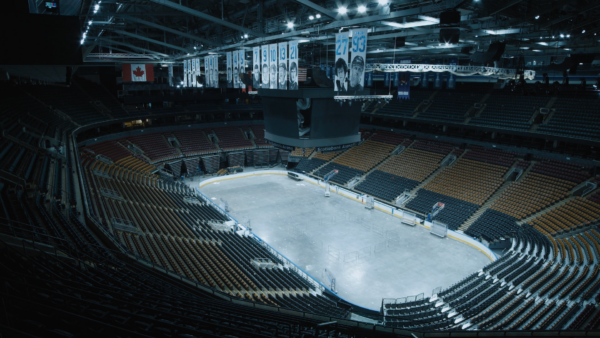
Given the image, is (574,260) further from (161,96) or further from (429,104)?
(161,96)

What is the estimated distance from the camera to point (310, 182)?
118 ft

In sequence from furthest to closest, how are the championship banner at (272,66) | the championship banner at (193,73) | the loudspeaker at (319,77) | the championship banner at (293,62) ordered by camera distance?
the championship banner at (193,73), the loudspeaker at (319,77), the championship banner at (272,66), the championship banner at (293,62)

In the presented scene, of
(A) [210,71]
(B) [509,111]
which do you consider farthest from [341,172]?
(A) [210,71]

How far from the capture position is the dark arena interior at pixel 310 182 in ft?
26.2

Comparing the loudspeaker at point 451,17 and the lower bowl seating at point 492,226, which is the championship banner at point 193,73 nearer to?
the loudspeaker at point 451,17

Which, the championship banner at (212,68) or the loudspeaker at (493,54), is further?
the championship banner at (212,68)

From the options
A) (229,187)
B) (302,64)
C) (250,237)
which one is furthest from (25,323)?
(302,64)

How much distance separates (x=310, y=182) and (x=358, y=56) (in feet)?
77.7

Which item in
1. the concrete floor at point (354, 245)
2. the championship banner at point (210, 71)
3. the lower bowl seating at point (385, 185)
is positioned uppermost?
the championship banner at point (210, 71)

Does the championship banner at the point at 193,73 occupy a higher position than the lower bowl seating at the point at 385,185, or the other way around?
the championship banner at the point at 193,73

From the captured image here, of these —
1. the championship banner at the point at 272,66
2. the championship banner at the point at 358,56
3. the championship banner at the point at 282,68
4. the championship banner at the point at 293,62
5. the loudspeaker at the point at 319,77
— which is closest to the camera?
the championship banner at the point at 358,56

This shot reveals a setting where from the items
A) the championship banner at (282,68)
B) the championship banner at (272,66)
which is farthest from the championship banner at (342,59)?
the championship banner at (272,66)

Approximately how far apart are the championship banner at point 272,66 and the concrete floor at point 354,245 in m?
9.57

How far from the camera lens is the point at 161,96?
44281 mm
